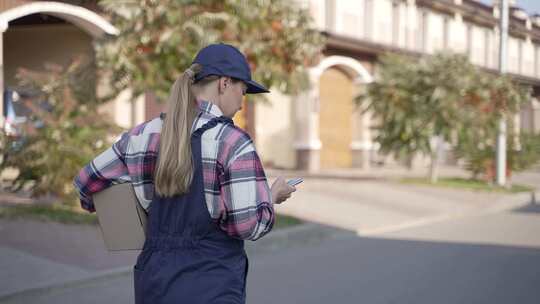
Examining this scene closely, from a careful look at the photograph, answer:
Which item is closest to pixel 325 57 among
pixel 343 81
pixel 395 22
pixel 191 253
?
pixel 343 81

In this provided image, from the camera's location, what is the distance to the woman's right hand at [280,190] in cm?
248

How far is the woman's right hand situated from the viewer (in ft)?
8.13

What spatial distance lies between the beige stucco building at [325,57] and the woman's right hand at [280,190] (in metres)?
13.0

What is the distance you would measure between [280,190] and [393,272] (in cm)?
525

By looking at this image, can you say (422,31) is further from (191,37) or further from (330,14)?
(191,37)

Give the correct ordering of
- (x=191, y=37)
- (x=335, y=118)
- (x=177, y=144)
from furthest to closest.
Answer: (x=335, y=118)
(x=191, y=37)
(x=177, y=144)

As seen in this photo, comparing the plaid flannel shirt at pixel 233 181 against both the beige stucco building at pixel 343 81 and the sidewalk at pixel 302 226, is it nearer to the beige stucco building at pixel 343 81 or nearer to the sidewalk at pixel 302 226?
the sidewalk at pixel 302 226

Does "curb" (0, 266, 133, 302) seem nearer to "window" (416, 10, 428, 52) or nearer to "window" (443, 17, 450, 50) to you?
"window" (416, 10, 428, 52)

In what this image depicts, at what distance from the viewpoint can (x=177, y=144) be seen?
2.31 m

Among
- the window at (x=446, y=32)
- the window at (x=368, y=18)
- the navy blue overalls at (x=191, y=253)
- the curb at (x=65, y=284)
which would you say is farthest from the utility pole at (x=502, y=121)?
the navy blue overalls at (x=191, y=253)

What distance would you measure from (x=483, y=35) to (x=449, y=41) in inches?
158

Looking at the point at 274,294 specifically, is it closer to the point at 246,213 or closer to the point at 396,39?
the point at 246,213

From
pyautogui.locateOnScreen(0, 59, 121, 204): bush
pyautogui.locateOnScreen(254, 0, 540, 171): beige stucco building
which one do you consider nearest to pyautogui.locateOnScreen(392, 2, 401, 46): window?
pyautogui.locateOnScreen(254, 0, 540, 171): beige stucco building

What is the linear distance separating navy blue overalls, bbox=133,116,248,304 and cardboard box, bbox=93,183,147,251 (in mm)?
147
